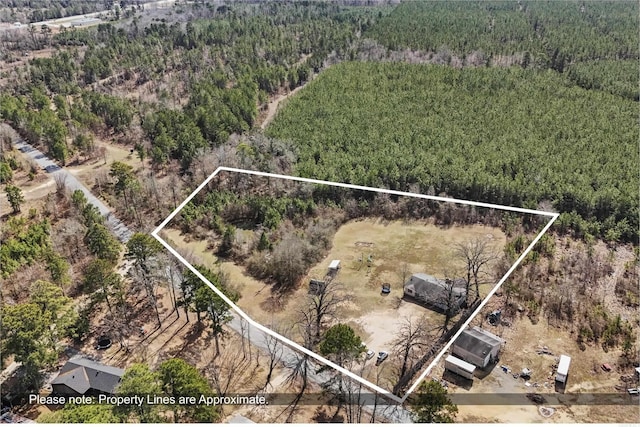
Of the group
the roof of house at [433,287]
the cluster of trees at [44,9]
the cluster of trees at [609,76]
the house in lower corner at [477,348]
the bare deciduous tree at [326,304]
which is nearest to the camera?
the roof of house at [433,287]

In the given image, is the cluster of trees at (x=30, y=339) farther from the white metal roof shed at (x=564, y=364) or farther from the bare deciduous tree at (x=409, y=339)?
the white metal roof shed at (x=564, y=364)

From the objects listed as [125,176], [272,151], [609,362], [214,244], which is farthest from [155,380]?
[272,151]

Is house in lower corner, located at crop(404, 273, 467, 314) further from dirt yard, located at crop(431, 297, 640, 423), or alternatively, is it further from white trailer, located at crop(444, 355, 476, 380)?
white trailer, located at crop(444, 355, 476, 380)

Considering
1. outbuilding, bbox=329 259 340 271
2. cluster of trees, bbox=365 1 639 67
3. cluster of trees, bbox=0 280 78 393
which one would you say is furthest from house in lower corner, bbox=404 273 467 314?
cluster of trees, bbox=365 1 639 67

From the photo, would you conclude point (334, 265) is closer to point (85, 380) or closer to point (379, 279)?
point (379, 279)

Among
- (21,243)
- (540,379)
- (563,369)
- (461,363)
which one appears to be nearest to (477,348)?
(461,363)

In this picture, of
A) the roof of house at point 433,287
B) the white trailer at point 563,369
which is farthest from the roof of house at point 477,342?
the roof of house at point 433,287
